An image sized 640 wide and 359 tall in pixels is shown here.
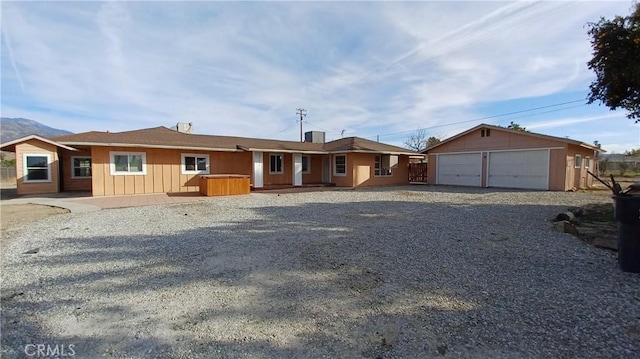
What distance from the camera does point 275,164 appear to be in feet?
61.8

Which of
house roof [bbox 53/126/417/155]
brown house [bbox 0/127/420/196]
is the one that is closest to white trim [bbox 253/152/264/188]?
brown house [bbox 0/127/420/196]

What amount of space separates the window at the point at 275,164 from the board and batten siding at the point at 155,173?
2086mm

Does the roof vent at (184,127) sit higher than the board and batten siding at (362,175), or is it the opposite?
the roof vent at (184,127)

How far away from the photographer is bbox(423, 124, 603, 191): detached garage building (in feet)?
53.1

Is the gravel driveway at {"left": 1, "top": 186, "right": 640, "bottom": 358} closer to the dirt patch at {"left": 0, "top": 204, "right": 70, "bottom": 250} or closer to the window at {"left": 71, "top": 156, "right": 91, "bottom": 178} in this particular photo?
the dirt patch at {"left": 0, "top": 204, "right": 70, "bottom": 250}

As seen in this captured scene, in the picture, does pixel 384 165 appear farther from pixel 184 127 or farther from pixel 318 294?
pixel 318 294

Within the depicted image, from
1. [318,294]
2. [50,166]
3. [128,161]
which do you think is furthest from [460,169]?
[50,166]

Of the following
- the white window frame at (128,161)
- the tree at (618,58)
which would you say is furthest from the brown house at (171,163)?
the tree at (618,58)

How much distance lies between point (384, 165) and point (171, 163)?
12679 millimetres

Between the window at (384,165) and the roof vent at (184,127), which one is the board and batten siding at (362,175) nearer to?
the window at (384,165)

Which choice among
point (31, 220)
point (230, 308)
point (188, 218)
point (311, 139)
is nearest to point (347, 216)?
point (188, 218)

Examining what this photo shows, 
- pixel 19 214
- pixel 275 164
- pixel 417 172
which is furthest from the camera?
pixel 417 172

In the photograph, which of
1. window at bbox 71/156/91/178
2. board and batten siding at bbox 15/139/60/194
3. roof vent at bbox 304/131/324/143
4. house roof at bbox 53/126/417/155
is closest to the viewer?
house roof at bbox 53/126/417/155

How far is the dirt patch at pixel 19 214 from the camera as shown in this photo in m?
7.10
